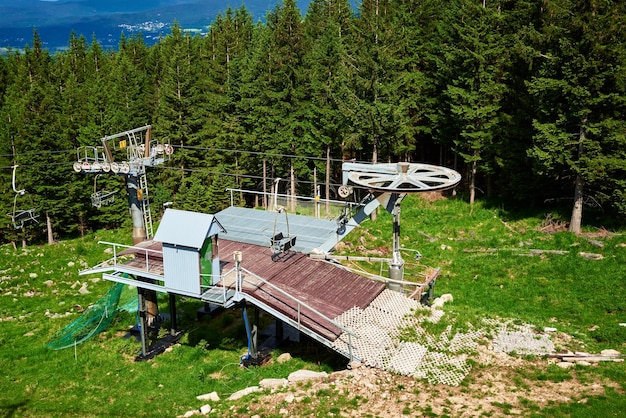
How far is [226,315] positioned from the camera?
79.6ft

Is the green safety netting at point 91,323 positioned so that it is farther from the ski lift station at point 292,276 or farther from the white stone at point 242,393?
the white stone at point 242,393

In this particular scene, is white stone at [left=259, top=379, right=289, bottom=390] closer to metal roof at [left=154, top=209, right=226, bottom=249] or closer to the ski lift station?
the ski lift station

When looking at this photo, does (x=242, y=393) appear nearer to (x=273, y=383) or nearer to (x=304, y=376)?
(x=273, y=383)

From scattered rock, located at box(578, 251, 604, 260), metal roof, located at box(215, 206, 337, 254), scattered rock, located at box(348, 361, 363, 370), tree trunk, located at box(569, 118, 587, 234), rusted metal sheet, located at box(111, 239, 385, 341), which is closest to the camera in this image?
scattered rock, located at box(348, 361, 363, 370)

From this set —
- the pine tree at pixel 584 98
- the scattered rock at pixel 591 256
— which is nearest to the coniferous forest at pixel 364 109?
the pine tree at pixel 584 98

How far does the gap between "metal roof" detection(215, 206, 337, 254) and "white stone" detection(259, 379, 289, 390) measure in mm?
6241

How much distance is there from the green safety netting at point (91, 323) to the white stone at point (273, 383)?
8.26 metres

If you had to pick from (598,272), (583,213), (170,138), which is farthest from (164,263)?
(170,138)

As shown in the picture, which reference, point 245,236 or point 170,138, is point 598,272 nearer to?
point 245,236

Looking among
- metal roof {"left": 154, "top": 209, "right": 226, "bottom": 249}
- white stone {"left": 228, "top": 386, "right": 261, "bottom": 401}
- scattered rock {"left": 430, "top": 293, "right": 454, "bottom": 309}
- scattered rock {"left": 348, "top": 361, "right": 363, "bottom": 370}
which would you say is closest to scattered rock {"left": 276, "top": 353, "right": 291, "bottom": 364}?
white stone {"left": 228, "top": 386, "right": 261, "bottom": 401}

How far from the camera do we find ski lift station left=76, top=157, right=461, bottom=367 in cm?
1806

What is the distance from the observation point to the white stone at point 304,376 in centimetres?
1680

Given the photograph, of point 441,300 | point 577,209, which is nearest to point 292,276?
point 441,300

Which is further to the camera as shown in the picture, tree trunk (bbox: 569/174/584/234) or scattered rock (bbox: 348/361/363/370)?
tree trunk (bbox: 569/174/584/234)
